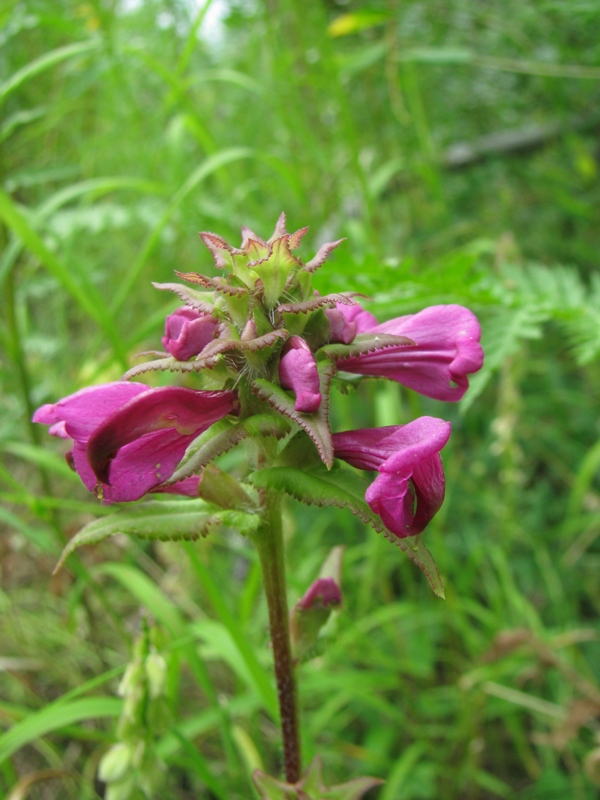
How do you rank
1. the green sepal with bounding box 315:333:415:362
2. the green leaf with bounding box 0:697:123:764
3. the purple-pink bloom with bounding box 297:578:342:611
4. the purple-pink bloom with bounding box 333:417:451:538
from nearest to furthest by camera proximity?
1. the purple-pink bloom with bounding box 333:417:451:538
2. the green sepal with bounding box 315:333:415:362
3. the purple-pink bloom with bounding box 297:578:342:611
4. the green leaf with bounding box 0:697:123:764

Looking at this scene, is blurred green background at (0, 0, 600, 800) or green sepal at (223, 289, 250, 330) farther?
blurred green background at (0, 0, 600, 800)

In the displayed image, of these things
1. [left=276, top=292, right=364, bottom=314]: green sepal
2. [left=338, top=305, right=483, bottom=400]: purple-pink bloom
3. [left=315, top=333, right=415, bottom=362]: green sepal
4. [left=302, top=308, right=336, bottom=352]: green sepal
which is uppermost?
[left=276, top=292, right=364, bottom=314]: green sepal

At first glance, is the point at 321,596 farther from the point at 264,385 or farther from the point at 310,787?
the point at 264,385

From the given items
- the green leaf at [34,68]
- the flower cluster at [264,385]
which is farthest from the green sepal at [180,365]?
the green leaf at [34,68]

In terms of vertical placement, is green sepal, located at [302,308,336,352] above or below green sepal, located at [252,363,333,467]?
above

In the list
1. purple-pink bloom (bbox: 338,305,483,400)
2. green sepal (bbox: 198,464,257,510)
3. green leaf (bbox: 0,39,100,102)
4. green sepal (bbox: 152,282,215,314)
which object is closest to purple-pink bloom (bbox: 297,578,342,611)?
green sepal (bbox: 198,464,257,510)

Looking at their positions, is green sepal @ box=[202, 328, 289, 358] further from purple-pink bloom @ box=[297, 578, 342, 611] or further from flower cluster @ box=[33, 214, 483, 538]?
purple-pink bloom @ box=[297, 578, 342, 611]

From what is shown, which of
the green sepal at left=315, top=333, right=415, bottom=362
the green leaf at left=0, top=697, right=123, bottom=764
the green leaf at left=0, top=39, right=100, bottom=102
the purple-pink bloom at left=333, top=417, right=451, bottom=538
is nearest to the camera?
the purple-pink bloom at left=333, top=417, right=451, bottom=538

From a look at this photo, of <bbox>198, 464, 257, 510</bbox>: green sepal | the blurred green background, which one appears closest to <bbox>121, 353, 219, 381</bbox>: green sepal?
<bbox>198, 464, 257, 510</bbox>: green sepal
